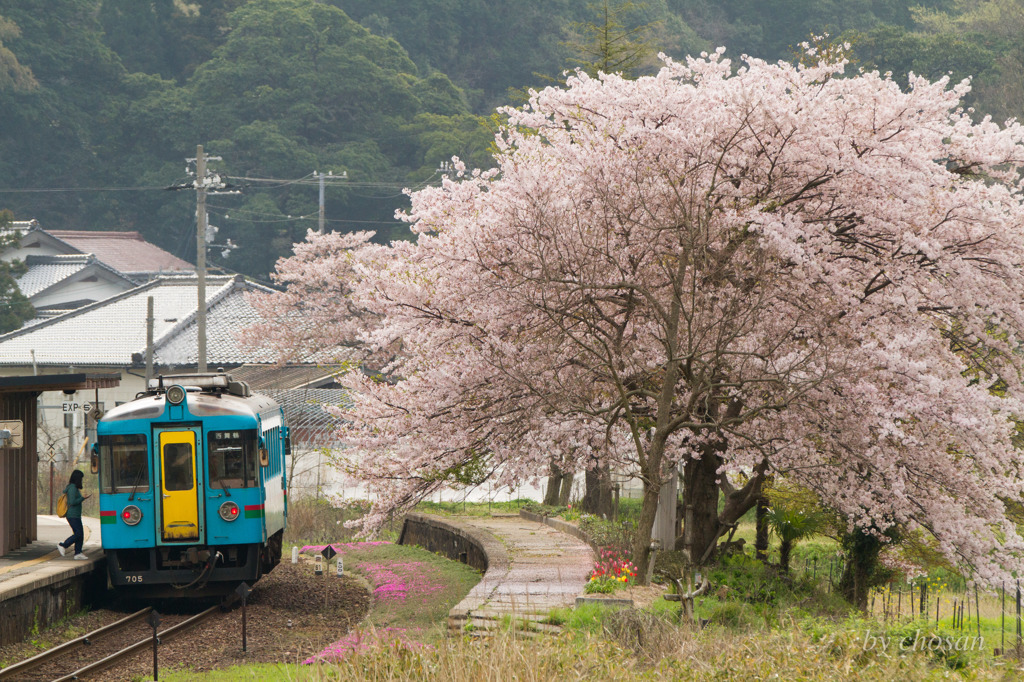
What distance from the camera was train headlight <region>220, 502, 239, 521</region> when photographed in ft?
46.7

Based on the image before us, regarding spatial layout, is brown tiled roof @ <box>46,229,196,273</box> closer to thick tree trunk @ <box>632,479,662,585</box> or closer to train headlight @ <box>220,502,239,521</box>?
train headlight @ <box>220,502,239,521</box>

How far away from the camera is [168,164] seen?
56.9 metres

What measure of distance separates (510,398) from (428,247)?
9.33ft

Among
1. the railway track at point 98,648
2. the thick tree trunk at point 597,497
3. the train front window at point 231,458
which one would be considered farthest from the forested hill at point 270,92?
the railway track at point 98,648

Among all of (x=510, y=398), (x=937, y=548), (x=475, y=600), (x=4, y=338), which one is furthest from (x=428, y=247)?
(x=4, y=338)

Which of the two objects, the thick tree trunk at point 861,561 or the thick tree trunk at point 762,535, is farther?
the thick tree trunk at point 762,535

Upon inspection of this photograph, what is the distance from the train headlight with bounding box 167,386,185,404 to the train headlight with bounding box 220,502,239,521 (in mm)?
1481

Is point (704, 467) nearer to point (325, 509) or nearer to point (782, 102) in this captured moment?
point (782, 102)

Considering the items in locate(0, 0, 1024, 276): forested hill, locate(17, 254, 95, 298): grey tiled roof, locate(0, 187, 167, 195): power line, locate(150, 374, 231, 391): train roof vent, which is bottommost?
locate(150, 374, 231, 391): train roof vent

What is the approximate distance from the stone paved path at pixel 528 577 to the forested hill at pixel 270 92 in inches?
1301

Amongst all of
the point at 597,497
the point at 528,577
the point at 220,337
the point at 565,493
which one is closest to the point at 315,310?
the point at 565,493

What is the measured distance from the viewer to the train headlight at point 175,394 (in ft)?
46.0

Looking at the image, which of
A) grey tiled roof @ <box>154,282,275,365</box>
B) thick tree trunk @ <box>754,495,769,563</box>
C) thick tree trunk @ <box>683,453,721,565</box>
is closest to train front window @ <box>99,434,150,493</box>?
thick tree trunk @ <box>683,453,721,565</box>

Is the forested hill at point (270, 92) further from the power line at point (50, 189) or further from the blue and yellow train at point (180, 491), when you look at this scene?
the blue and yellow train at point (180, 491)
